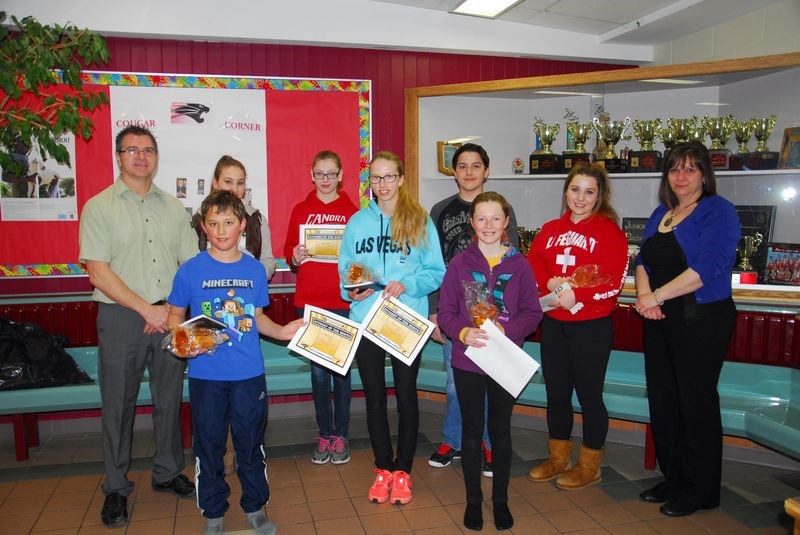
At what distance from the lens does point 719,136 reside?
4.48m

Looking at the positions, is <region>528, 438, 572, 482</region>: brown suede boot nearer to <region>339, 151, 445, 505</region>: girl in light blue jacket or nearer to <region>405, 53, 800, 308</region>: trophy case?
<region>339, 151, 445, 505</region>: girl in light blue jacket

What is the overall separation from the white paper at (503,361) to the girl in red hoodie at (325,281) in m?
1.09

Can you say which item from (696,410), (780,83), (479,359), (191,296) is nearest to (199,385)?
(191,296)

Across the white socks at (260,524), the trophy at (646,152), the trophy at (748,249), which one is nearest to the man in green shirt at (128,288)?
the white socks at (260,524)

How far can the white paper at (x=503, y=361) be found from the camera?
111 inches

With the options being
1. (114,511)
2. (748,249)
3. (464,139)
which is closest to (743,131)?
(748,249)

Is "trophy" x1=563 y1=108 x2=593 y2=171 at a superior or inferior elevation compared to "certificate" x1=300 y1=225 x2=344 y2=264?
superior

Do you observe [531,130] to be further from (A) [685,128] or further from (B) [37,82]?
(B) [37,82]

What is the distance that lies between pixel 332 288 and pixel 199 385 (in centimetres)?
103

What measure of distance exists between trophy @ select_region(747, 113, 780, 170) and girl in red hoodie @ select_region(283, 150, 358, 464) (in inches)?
110

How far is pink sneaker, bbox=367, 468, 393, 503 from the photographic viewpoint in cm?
334

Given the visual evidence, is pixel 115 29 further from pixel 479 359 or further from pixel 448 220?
pixel 479 359

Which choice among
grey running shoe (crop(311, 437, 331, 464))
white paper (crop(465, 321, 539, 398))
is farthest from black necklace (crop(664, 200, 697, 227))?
grey running shoe (crop(311, 437, 331, 464))

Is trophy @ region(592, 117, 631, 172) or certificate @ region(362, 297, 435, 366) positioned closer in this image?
certificate @ region(362, 297, 435, 366)
